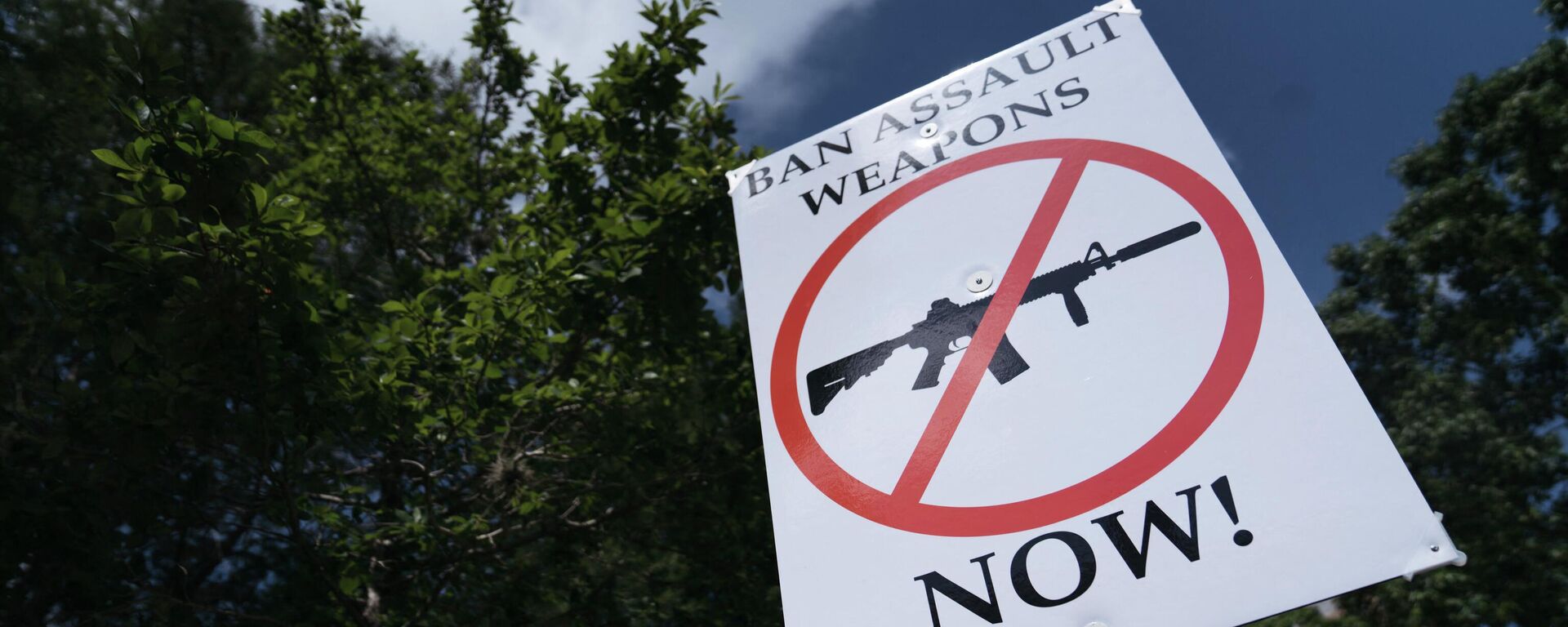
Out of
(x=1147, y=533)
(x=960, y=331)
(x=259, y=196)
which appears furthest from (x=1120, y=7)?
(x=259, y=196)

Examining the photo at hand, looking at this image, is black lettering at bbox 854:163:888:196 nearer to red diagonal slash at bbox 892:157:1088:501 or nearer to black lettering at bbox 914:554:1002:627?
red diagonal slash at bbox 892:157:1088:501

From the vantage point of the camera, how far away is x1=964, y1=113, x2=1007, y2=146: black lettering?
1.61 m

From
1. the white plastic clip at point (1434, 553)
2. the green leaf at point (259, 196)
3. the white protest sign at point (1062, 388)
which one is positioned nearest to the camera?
the white plastic clip at point (1434, 553)

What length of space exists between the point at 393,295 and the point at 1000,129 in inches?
188

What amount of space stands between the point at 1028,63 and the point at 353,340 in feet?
8.37

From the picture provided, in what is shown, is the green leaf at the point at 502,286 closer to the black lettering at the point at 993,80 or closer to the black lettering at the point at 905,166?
the black lettering at the point at 905,166

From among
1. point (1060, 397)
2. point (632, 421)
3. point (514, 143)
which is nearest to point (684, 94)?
point (632, 421)

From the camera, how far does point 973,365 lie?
53.2 inches

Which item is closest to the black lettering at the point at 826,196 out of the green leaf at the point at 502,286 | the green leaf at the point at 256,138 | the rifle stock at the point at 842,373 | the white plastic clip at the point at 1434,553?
the rifle stock at the point at 842,373

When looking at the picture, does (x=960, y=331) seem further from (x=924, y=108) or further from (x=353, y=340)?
(x=353, y=340)

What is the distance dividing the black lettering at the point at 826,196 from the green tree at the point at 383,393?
175cm

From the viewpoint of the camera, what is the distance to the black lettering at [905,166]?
5.50 ft

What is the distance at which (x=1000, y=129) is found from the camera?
1.61 metres

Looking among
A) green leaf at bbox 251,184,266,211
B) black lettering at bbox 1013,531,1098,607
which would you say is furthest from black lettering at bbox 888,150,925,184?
green leaf at bbox 251,184,266,211
